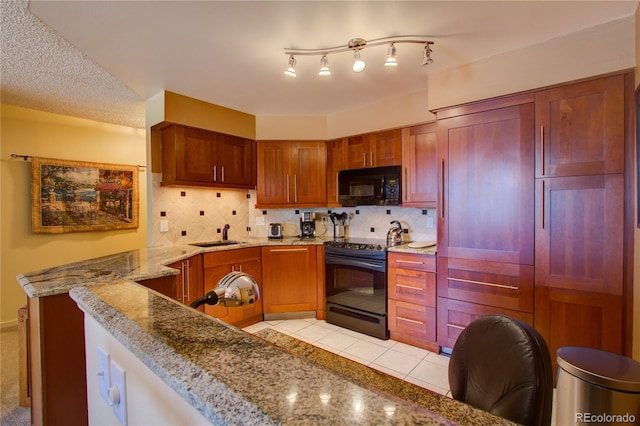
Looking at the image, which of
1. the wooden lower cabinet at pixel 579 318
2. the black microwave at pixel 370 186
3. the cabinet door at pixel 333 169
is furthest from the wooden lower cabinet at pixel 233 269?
the wooden lower cabinet at pixel 579 318

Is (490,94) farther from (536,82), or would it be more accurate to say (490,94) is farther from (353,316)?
(353,316)

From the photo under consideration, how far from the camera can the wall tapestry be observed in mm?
3469

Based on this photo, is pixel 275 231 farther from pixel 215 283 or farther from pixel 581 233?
pixel 581 233

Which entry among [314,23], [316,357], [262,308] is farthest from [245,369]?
[262,308]

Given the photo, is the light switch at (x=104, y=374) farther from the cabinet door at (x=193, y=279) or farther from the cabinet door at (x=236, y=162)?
the cabinet door at (x=236, y=162)

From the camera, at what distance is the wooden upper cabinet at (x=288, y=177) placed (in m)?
3.72

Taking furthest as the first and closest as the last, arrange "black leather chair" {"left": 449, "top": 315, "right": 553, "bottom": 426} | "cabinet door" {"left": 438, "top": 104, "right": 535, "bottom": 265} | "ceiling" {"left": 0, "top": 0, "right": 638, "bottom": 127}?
"cabinet door" {"left": 438, "top": 104, "right": 535, "bottom": 265}, "ceiling" {"left": 0, "top": 0, "right": 638, "bottom": 127}, "black leather chair" {"left": 449, "top": 315, "right": 553, "bottom": 426}

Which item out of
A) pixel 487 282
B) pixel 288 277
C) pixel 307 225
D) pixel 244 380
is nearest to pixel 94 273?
pixel 244 380

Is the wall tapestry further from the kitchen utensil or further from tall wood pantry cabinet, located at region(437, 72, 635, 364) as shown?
tall wood pantry cabinet, located at region(437, 72, 635, 364)

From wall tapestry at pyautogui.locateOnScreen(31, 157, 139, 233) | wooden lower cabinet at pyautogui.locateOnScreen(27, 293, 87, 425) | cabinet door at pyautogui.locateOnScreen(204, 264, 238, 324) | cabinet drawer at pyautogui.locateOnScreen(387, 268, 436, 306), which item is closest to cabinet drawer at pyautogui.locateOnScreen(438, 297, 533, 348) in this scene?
cabinet drawer at pyautogui.locateOnScreen(387, 268, 436, 306)

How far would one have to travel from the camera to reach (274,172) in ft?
12.2

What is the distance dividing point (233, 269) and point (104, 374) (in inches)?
90.9

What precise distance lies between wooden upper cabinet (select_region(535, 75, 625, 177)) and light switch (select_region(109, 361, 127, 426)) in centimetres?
256

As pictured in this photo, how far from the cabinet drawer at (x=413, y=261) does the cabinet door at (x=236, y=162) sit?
6.37 feet
